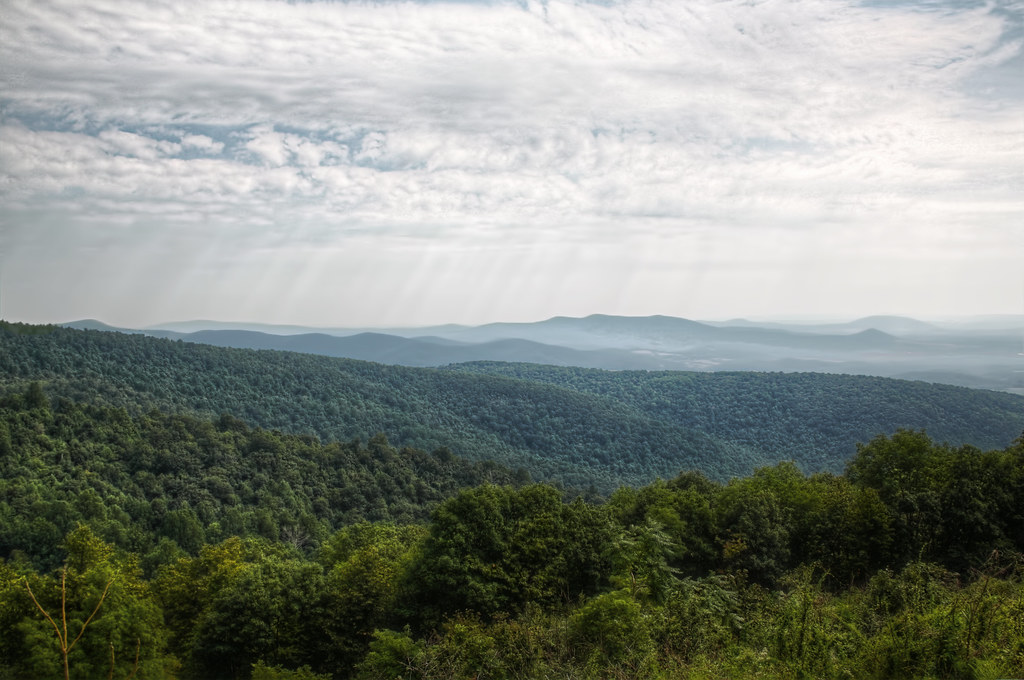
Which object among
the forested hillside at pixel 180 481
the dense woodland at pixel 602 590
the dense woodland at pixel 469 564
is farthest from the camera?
the forested hillside at pixel 180 481

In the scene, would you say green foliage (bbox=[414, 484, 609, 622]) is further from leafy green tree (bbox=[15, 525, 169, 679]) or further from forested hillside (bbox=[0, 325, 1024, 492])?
forested hillside (bbox=[0, 325, 1024, 492])

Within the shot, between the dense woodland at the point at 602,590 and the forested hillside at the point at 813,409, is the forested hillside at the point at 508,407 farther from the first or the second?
the dense woodland at the point at 602,590

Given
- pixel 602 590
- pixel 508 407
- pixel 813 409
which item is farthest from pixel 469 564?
pixel 813 409

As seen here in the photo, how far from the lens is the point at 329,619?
17.3 meters

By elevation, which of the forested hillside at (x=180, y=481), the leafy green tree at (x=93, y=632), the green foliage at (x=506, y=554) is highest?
the green foliage at (x=506, y=554)

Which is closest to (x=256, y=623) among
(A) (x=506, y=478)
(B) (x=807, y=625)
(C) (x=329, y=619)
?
(C) (x=329, y=619)

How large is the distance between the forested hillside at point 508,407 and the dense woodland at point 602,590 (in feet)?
177

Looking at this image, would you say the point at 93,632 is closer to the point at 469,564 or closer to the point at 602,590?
the point at 469,564

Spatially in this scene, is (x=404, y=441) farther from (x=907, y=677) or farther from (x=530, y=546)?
(x=907, y=677)

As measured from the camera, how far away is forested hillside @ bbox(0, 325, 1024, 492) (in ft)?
268

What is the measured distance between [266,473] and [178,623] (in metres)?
31.0

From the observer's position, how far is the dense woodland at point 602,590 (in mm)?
9086

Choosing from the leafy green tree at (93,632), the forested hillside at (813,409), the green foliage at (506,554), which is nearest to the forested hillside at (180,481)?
the leafy green tree at (93,632)

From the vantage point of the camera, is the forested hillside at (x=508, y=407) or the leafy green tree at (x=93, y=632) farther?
the forested hillside at (x=508, y=407)
